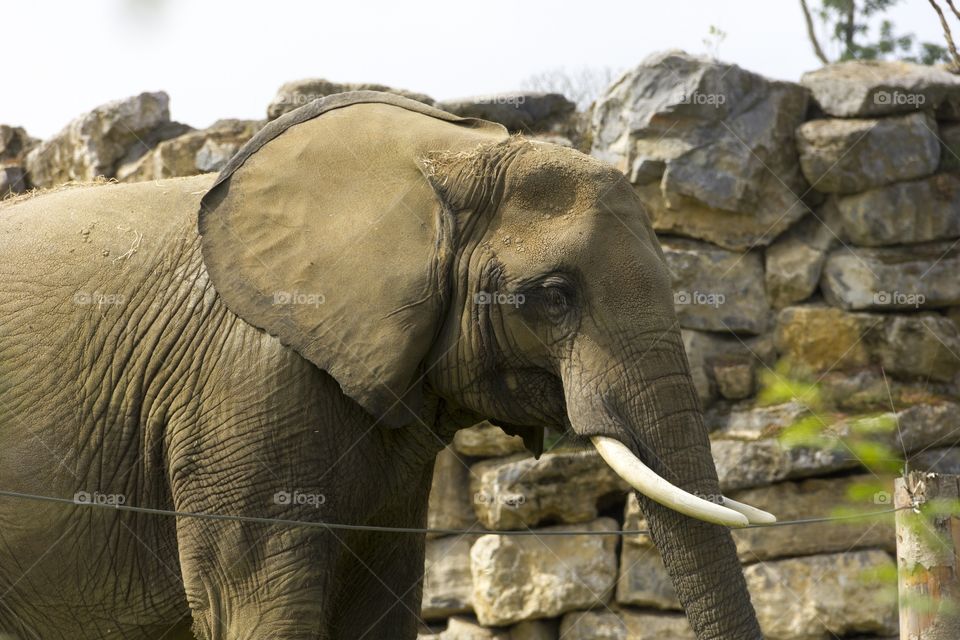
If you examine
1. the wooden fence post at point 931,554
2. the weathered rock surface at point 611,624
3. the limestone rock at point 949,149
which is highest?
the limestone rock at point 949,149

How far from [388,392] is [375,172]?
81 cm

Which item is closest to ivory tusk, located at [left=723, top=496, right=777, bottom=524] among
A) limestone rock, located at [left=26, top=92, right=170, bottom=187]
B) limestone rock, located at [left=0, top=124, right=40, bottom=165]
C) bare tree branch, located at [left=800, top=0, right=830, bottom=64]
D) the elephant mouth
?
the elephant mouth

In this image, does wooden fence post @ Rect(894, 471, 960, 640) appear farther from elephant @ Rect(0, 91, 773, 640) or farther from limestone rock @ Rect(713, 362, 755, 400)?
limestone rock @ Rect(713, 362, 755, 400)

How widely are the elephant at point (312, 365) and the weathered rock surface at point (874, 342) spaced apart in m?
4.79

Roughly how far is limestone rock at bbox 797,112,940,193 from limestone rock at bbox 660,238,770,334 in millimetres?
892

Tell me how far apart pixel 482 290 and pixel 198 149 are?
5974mm

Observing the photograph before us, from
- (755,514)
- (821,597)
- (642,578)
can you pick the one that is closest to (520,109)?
(642,578)

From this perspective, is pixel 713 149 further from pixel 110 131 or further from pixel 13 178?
pixel 13 178

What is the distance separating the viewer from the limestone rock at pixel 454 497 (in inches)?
354

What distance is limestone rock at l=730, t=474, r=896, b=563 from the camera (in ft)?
27.5

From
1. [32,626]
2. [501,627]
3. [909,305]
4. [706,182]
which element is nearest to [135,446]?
[32,626]

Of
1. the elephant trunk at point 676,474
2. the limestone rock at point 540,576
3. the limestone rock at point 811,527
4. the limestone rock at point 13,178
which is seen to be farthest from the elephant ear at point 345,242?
the limestone rock at point 13,178

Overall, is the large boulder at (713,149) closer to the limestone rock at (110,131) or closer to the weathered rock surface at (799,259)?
the weathered rock surface at (799,259)

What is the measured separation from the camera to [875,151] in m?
8.88
